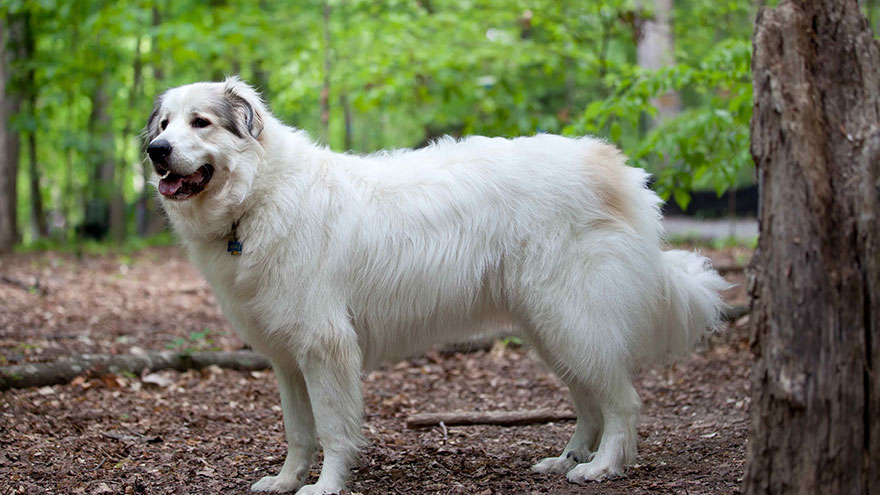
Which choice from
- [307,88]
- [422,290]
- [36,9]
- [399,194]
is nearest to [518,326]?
[422,290]

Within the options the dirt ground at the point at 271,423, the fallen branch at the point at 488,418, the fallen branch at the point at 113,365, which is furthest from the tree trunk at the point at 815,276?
the fallen branch at the point at 113,365

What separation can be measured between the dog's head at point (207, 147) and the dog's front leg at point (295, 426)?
0.83 metres

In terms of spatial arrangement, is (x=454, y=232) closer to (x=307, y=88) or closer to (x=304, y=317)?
(x=304, y=317)

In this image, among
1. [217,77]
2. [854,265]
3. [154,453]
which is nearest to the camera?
[854,265]

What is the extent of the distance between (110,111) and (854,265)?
14594 mm

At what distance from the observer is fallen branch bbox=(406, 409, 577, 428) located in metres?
4.62

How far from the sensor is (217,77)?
16547 millimetres

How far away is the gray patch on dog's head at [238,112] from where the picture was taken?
11.5 ft

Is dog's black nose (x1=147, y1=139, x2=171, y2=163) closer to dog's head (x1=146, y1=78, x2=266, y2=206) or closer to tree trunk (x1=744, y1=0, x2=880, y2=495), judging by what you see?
dog's head (x1=146, y1=78, x2=266, y2=206)

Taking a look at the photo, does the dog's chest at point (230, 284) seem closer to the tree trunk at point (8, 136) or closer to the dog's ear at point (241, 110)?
the dog's ear at point (241, 110)

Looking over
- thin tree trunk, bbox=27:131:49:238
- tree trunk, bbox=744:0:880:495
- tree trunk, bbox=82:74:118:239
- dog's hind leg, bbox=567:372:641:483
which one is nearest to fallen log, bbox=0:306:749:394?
dog's hind leg, bbox=567:372:641:483

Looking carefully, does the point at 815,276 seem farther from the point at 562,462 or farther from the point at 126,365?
the point at 126,365

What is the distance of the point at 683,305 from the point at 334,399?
165 cm

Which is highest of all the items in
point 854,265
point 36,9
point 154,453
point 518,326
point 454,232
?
point 36,9
